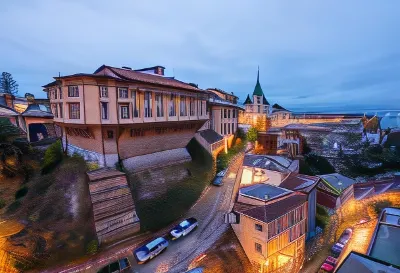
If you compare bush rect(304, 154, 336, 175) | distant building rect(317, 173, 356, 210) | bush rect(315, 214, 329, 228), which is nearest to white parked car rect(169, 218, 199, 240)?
bush rect(315, 214, 329, 228)

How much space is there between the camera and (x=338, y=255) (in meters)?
19.0

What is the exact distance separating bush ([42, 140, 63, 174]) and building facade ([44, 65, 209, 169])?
3.48 feet

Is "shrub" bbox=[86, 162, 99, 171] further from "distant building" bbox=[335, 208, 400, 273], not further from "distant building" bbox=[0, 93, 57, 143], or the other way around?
"distant building" bbox=[335, 208, 400, 273]

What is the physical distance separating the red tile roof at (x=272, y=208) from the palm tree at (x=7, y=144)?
24457 millimetres

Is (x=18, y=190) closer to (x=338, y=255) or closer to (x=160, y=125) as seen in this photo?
(x=160, y=125)

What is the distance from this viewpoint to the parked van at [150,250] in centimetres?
1608

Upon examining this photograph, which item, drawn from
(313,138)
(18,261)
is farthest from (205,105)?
(18,261)

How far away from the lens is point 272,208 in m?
17.3

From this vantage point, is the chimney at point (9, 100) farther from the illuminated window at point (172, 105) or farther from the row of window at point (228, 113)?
the row of window at point (228, 113)

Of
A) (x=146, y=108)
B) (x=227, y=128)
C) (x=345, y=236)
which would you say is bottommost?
(x=345, y=236)

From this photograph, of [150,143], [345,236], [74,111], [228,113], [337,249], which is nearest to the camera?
[337,249]

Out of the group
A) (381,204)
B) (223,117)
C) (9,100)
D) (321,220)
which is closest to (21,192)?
(9,100)

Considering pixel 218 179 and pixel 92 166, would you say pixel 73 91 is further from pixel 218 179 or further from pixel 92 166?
pixel 218 179

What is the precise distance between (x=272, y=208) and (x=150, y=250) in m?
10.1
